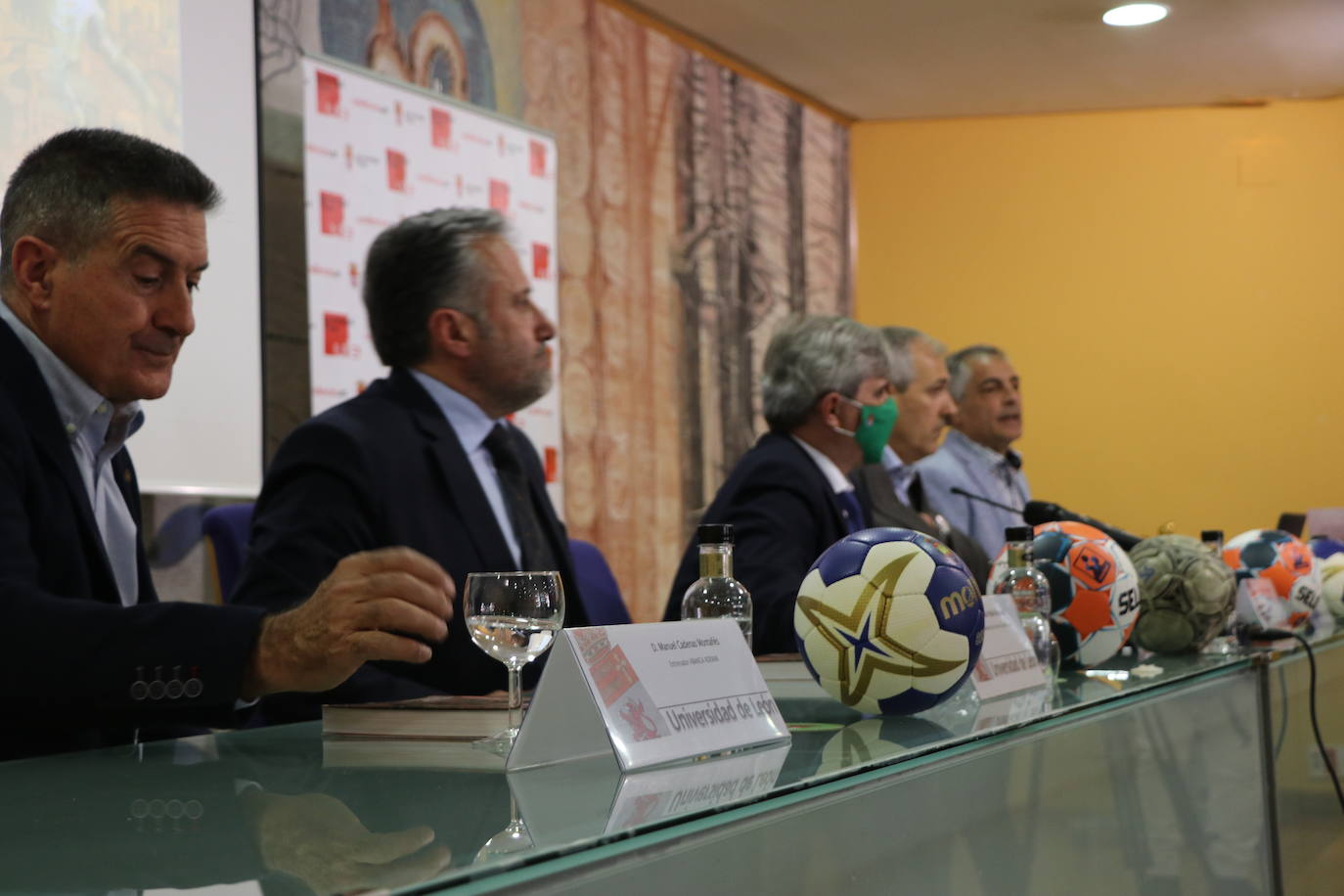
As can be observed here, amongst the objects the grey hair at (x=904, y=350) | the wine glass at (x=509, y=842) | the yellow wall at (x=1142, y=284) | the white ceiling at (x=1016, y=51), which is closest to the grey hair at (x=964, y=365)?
the grey hair at (x=904, y=350)

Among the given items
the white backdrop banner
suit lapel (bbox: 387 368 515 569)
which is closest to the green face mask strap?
the white backdrop banner

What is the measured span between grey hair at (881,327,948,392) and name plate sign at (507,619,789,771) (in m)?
3.26

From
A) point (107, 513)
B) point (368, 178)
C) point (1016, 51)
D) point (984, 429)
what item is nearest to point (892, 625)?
point (107, 513)

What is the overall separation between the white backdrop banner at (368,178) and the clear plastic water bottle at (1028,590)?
214cm

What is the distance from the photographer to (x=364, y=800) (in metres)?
0.95

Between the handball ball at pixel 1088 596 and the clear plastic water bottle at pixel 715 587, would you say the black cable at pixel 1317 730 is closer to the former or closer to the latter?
the handball ball at pixel 1088 596

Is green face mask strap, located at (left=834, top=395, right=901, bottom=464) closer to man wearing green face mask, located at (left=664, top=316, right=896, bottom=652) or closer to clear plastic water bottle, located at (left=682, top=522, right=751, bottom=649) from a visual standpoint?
man wearing green face mask, located at (left=664, top=316, right=896, bottom=652)

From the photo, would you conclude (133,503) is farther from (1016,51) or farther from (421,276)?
(1016,51)

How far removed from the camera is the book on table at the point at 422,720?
1297 millimetres

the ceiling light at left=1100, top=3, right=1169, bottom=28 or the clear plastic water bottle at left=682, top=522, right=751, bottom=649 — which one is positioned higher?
the ceiling light at left=1100, top=3, right=1169, bottom=28

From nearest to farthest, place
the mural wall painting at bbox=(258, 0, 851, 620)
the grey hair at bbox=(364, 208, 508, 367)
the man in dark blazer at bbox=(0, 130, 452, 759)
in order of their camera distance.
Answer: the man in dark blazer at bbox=(0, 130, 452, 759), the grey hair at bbox=(364, 208, 508, 367), the mural wall painting at bbox=(258, 0, 851, 620)

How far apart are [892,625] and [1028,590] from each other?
53 cm

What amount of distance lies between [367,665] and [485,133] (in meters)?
2.73

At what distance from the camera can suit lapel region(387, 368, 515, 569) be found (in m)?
2.43
